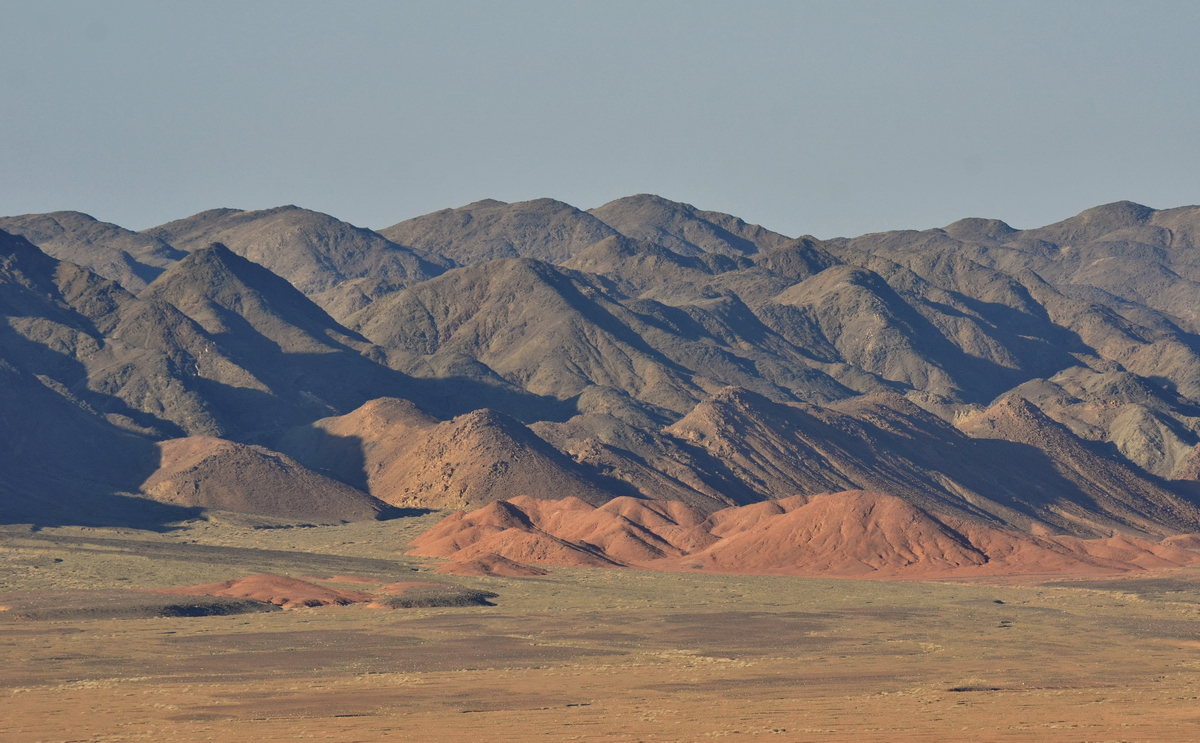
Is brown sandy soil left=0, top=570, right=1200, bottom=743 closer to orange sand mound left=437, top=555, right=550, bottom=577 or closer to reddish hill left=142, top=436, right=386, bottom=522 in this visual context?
orange sand mound left=437, top=555, right=550, bottom=577

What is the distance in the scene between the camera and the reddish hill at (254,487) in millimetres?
144125

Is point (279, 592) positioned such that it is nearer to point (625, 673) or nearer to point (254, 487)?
point (625, 673)

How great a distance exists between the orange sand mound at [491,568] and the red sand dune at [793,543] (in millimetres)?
1731

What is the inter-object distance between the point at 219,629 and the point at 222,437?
343 ft

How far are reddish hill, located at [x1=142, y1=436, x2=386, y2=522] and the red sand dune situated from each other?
20870mm

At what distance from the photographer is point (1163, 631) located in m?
78.3

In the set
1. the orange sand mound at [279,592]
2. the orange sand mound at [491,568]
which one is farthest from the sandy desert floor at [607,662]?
the orange sand mound at [279,592]

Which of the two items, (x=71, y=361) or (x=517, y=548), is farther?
(x=71, y=361)

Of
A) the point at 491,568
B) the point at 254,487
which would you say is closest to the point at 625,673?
the point at 491,568

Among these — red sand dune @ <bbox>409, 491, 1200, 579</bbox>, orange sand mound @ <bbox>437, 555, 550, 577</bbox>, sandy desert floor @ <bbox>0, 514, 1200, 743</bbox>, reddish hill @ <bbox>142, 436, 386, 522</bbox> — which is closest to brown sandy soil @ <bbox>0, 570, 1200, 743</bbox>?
sandy desert floor @ <bbox>0, 514, 1200, 743</bbox>

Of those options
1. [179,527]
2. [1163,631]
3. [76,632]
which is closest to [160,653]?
[76,632]

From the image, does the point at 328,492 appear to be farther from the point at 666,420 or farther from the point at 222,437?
the point at 666,420

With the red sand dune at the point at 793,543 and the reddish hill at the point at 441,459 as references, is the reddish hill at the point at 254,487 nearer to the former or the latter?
the reddish hill at the point at 441,459

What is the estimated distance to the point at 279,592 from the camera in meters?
85.6
